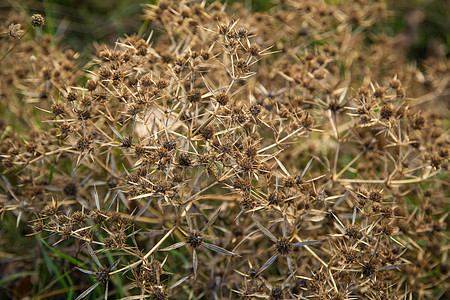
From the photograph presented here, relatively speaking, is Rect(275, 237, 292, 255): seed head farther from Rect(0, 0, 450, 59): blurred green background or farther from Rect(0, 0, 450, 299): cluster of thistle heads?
Rect(0, 0, 450, 59): blurred green background

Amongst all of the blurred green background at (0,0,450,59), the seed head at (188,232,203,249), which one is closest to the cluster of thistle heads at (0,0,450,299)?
the seed head at (188,232,203,249)

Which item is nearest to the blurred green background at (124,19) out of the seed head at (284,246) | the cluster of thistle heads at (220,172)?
the cluster of thistle heads at (220,172)

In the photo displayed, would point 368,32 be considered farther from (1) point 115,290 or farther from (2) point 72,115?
(1) point 115,290

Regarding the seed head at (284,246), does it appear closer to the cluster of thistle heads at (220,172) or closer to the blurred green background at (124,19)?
the cluster of thistle heads at (220,172)

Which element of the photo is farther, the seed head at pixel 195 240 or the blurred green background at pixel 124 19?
the blurred green background at pixel 124 19

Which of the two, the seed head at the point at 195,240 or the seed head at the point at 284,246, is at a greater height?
the seed head at the point at 195,240

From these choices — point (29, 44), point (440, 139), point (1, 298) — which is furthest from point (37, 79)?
point (440, 139)
